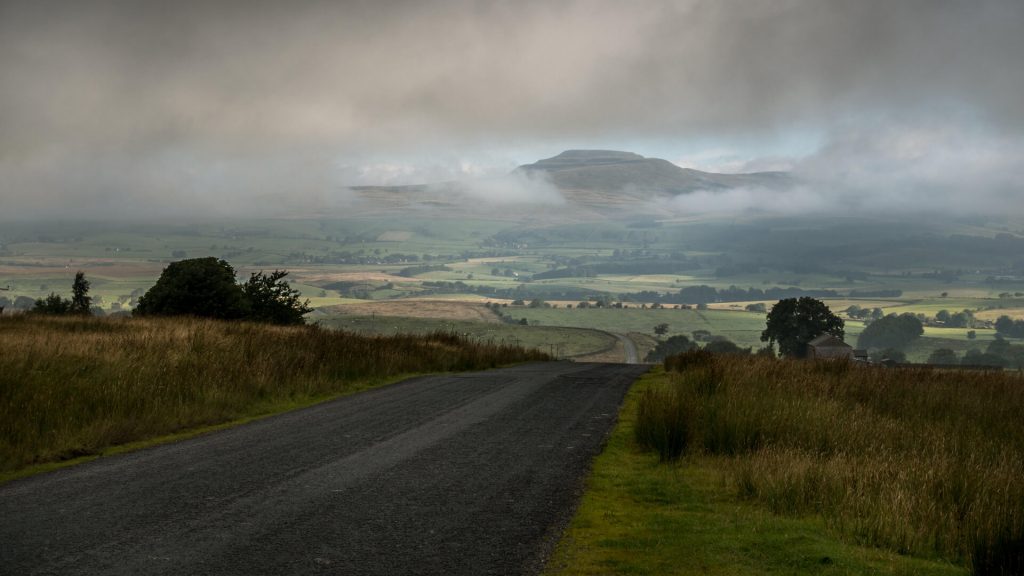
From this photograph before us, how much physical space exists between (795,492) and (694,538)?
245cm

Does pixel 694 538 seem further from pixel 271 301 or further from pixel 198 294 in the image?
pixel 271 301

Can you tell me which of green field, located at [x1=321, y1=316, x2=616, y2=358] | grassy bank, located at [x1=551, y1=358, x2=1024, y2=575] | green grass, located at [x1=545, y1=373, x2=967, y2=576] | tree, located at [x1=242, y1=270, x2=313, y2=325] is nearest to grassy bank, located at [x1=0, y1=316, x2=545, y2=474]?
grassy bank, located at [x1=551, y1=358, x2=1024, y2=575]

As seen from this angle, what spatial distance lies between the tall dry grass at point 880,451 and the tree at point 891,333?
148 metres

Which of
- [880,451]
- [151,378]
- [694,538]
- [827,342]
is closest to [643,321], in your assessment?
[827,342]

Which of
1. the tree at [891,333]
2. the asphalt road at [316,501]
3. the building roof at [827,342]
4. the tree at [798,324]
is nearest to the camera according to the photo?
the asphalt road at [316,501]

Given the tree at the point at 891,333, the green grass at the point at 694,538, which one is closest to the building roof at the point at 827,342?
the tree at the point at 891,333

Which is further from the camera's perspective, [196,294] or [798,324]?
[798,324]

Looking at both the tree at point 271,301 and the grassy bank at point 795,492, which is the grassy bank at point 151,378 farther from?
the tree at point 271,301

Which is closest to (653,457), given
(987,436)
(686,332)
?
(987,436)

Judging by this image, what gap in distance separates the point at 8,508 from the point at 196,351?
499 inches

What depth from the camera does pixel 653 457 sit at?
13.9 meters

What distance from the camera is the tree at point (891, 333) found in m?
161

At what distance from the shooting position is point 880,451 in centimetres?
1443

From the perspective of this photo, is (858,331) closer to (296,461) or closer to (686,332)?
(686,332)
